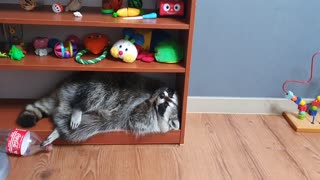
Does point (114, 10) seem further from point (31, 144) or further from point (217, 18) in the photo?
point (31, 144)

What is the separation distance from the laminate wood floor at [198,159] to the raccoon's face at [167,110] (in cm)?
10

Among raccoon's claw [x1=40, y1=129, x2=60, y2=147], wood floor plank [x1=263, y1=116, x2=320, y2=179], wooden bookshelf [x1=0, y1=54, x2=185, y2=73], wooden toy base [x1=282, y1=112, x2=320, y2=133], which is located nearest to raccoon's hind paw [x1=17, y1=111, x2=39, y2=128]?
raccoon's claw [x1=40, y1=129, x2=60, y2=147]

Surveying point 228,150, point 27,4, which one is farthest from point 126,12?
point 228,150

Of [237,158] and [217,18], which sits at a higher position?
[217,18]

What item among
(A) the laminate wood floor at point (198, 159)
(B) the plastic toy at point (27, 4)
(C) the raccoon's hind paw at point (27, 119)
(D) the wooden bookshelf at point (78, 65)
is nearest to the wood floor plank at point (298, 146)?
(A) the laminate wood floor at point (198, 159)

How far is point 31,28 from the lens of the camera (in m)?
1.64

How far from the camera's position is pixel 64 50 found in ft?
4.91

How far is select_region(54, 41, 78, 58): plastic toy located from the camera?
4.90 feet

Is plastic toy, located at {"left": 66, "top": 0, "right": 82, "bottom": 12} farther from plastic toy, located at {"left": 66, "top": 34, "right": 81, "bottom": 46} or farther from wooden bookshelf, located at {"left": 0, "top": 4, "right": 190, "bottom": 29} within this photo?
plastic toy, located at {"left": 66, "top": 34, "right": 81, "bottom": 46}

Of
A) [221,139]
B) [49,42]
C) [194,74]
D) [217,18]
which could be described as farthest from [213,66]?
[49,42]

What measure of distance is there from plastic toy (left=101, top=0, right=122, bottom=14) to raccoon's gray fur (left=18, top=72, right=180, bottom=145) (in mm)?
284

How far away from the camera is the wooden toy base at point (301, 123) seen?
1755 millimetres

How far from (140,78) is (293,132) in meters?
0.80

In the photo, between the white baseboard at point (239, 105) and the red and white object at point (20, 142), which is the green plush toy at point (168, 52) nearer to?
the white baseboard at point (239, 105)
